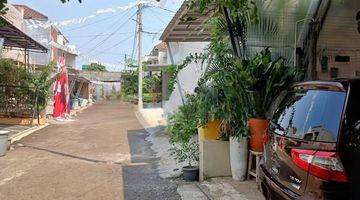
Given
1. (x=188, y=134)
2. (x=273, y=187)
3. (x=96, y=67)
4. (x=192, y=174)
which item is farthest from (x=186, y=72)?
(x=96, y=67)

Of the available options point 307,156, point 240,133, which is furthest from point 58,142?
point 307,156

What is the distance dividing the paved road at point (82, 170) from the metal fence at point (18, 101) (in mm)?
4055

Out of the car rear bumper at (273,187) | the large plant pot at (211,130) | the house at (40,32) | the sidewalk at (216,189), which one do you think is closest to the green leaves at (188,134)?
the sidewalk at (216,189)

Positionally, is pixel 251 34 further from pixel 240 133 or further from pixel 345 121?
pixel 345 121

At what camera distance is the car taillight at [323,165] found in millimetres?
3410

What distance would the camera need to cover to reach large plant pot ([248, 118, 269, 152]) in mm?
7305

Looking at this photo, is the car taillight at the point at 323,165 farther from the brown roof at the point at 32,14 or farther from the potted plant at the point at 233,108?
the brown roof at the point at 32,14

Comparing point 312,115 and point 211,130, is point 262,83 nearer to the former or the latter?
Answer: point 211,130

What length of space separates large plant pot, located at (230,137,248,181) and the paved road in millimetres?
1059

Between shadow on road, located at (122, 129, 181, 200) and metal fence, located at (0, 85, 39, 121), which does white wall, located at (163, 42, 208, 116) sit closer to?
shadow on road, located at (122, 129, 181, 200)

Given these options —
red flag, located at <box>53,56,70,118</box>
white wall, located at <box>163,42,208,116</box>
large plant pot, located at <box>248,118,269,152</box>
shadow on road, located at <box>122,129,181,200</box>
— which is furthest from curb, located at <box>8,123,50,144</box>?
large plant pot, located at <box>248,118,269,152</box>

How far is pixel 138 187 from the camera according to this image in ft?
27.3

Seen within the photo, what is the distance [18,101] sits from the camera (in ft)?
70.5

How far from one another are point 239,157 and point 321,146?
13.6ft
